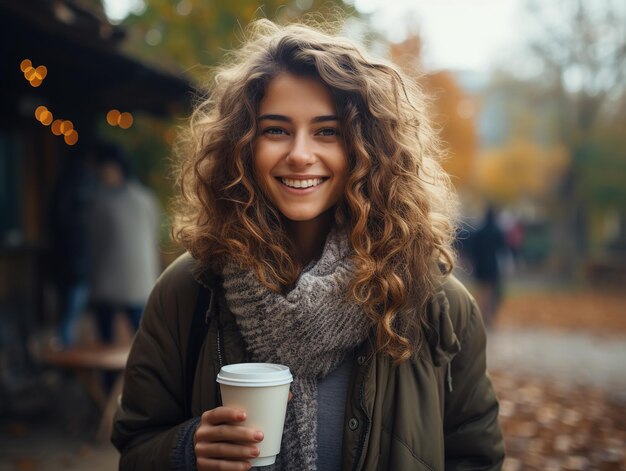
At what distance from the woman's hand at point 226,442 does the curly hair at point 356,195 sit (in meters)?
0.42

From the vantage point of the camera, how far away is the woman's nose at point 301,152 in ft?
6.43

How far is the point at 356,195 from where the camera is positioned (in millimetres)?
2059

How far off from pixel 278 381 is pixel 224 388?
5.4 inches

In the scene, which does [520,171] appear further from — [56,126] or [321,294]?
[321,294]

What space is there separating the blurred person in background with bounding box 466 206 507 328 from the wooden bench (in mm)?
7331

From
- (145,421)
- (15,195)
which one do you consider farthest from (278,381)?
(15,195)

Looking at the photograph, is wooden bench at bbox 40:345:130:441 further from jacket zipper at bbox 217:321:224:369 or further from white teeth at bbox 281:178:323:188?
white teeth at bbox 281:178:323:188

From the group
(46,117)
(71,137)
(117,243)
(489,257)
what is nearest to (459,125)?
(489,257)

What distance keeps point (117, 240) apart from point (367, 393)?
5.14 meters

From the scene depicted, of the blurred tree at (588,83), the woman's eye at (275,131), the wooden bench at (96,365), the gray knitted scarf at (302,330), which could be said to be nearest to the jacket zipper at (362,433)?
the gray knitted scarf at (302,330)

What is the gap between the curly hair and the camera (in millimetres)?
2023

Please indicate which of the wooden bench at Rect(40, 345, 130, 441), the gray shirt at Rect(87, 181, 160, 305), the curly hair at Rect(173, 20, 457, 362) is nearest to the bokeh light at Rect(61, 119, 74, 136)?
the gray shirt at Rect(87, 181, 160, 305)

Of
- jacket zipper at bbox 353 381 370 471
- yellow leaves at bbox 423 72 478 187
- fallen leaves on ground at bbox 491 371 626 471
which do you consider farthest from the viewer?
yellow leaves at bbox 423 72 478 187

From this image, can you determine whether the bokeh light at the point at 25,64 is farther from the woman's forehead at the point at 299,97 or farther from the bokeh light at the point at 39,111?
the woman's forehead at the point at 299,97
